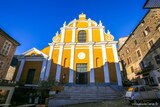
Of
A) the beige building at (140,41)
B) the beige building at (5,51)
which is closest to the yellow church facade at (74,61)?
the beige building at (5,51)

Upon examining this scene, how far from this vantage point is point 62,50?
1942cm

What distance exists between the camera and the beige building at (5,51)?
50.2 ft

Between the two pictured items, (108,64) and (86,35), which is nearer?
(108,64)

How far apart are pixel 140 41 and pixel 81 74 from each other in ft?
56.0

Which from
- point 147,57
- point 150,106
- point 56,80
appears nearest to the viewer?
point 150,106

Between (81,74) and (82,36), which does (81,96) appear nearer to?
(81,74)

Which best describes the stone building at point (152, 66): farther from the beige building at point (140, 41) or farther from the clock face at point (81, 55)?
the clock face at point (81, 55)

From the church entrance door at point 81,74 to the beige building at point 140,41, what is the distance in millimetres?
14044

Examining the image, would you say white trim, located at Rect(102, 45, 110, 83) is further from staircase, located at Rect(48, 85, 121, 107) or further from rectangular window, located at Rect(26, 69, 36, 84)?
rectangular window, located at Rect(26, 69, 36, 84)

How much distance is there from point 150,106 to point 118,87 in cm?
887

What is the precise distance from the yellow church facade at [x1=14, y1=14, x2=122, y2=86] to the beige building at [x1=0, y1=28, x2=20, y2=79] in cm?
226

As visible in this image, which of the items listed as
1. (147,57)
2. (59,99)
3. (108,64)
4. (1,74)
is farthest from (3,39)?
(147,57)

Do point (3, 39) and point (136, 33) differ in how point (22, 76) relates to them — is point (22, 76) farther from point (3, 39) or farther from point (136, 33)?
point (136, 33)

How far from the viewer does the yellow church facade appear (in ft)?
56.9
